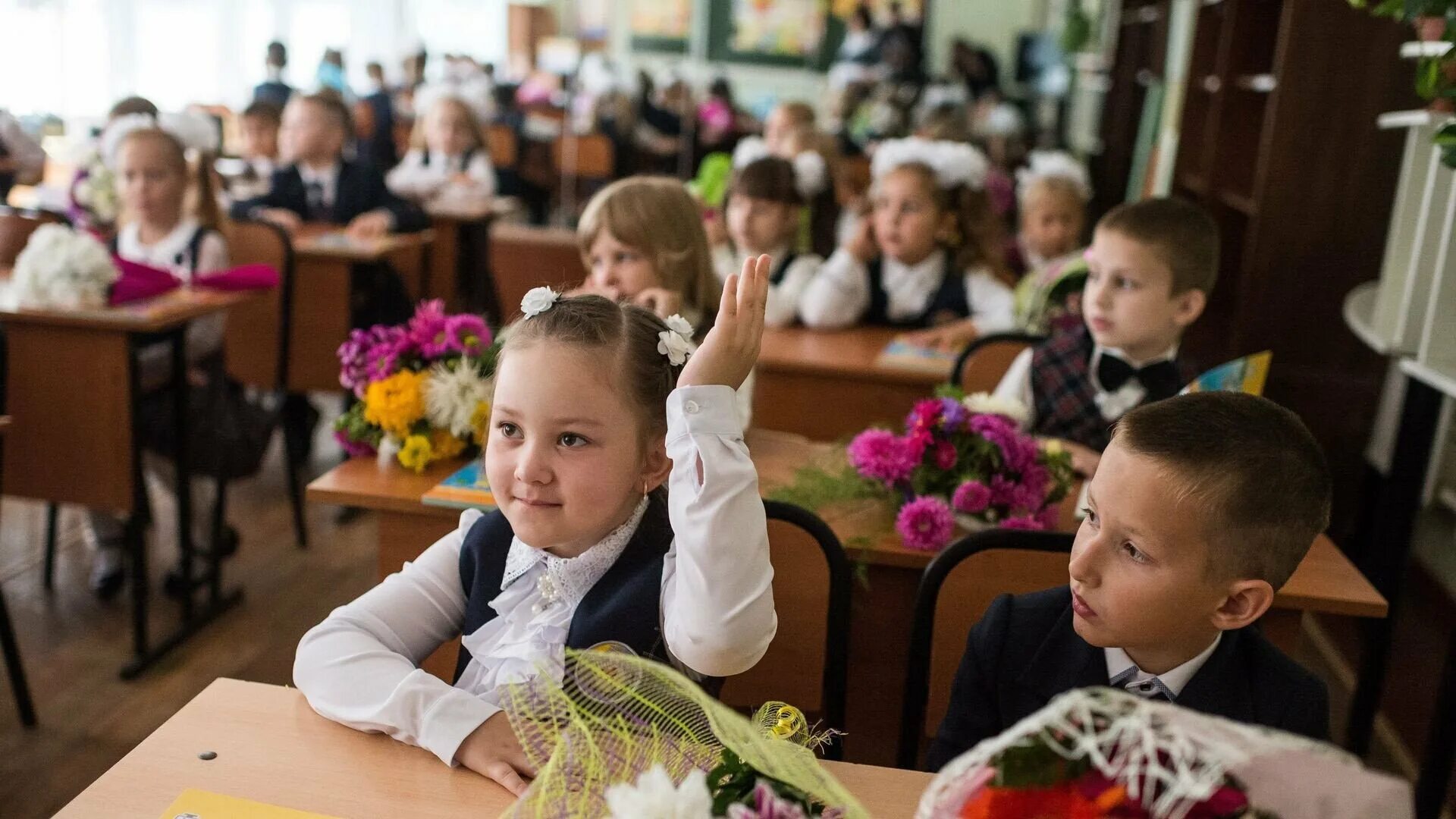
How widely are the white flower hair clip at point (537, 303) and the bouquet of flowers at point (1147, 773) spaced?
0.82 meters

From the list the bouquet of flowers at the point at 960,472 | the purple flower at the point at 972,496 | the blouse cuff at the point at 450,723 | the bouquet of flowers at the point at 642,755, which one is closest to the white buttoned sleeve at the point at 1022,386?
the bouquet of flowers at the point at 960,472

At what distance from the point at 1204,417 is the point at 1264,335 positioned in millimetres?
2634

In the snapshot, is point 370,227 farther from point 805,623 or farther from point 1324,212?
point 805,623

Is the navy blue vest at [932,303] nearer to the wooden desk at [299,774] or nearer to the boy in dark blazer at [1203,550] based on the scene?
the boy in dark blazer at [1203,550]

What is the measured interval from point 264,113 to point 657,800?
5.60m

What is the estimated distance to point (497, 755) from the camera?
1.11 metres

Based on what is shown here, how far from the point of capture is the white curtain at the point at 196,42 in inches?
308

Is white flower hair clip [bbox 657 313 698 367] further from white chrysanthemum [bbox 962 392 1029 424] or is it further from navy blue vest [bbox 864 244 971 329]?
navy blue vest [bbox 864 244 971 329]

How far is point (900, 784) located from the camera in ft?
3.65

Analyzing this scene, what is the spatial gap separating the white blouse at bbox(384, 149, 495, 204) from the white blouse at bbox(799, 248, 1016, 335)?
3.21m

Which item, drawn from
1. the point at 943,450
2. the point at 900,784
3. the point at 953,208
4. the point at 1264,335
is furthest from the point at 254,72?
the point at 900,784

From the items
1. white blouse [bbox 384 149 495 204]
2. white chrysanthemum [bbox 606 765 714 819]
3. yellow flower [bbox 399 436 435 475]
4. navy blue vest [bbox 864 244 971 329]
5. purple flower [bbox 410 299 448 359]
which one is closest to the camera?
white chrysanthemum [bbox 606 765 714 819]

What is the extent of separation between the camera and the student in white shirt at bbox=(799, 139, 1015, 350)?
3734 millimetres

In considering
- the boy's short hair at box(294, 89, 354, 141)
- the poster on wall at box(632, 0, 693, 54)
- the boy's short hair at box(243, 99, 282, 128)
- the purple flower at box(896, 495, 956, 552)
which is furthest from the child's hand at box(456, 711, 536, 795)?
the poster on wall at box(632, 0, 693, 54)
